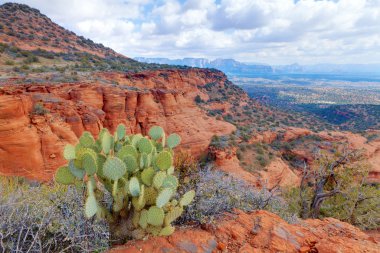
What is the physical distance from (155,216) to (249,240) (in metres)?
1.56

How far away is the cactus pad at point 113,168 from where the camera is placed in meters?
3.26

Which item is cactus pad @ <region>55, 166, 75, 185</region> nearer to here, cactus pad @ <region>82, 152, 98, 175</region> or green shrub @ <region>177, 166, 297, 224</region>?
cactus pad @ <region>82, 152, 98, 175</region>

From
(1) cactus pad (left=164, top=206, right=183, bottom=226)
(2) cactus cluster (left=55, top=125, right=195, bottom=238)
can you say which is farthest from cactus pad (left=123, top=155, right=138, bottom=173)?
(1) cactus pad (left=164, top=206, right=183, bottom=226)

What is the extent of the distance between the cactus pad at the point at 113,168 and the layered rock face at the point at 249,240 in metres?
0.98

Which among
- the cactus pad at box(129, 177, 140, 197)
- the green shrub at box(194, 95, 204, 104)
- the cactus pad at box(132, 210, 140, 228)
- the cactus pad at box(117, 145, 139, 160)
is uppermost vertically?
the cactus pad at box(117, 145, 139, 160)

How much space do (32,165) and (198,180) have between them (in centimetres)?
1025

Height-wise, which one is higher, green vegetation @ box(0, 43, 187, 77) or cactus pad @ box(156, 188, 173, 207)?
green vegetation @ box(0, 43, 187, 77)

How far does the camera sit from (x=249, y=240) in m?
3.95

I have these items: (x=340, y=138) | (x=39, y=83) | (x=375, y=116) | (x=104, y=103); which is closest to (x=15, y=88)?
(x=39, y=83)

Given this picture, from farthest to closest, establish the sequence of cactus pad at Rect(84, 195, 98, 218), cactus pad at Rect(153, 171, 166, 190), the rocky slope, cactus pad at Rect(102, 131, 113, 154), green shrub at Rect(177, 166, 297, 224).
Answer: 1. the rocky slope
2. green shrub at Rect(177, 166, 297, 224)
3. cactus pad at Rect(102, 131, 113, 154)
4. cactus pad at Rect(153, 171, 166, 190)
5. cactus pad at Rect(84, 195, 98, 218)

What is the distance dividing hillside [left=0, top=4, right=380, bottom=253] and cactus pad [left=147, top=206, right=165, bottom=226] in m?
0.04

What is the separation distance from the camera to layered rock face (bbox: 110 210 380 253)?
3559mm

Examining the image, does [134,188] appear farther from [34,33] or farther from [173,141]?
[34,33]

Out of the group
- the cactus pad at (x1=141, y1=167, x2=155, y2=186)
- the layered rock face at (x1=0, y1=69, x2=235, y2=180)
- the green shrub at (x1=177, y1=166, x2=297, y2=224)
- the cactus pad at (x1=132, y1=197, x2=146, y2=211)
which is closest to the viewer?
the cactus pad at (x1=132, y1=197, x2=146, y2=211)
